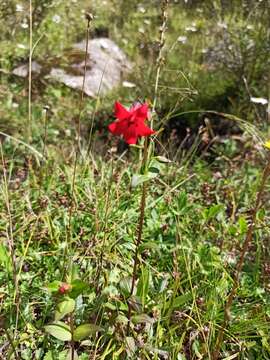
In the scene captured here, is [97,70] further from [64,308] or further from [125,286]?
[64,308]

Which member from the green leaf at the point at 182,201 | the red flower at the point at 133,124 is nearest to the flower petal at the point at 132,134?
the red flower at the point at 133,124

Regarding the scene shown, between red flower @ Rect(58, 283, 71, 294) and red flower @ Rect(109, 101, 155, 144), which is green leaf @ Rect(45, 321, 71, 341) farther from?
red flower @ Rect(109, 101, 155, 144)

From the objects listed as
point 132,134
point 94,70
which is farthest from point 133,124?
point 94,70

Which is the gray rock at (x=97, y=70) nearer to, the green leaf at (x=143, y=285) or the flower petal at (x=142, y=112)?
the green leaf at (x=143, y=285)

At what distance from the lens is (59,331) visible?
1.22m

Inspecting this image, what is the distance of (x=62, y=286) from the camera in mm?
1126

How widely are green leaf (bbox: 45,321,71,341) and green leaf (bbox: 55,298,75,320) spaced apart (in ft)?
0.23

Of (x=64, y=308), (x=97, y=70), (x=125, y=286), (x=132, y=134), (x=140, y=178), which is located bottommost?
(x=97, y=70)

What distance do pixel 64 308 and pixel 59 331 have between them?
4.0 inches

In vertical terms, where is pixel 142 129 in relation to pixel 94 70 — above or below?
above

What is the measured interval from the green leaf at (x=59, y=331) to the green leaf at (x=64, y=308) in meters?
0.07

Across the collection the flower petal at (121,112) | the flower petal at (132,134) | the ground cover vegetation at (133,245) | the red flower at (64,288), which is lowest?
the ground cover vegetation at (133,245)

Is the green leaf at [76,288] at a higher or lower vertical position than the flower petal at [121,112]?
lower

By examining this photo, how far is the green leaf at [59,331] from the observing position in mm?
1207
